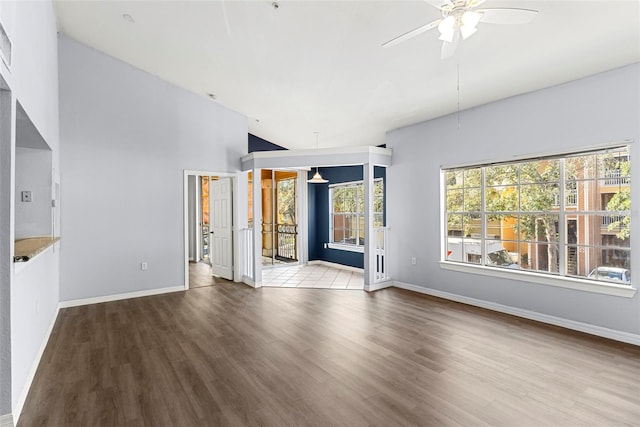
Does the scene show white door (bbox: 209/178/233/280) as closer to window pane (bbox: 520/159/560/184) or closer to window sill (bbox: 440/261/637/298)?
window sill (bbox: 440/261/637/298)

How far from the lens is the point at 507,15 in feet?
6.86

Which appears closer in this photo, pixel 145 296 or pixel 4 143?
pixel 4 143

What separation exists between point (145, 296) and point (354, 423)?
14.1ft

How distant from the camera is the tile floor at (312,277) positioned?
5.75 m

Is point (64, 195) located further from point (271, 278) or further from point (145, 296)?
point (271, 278)

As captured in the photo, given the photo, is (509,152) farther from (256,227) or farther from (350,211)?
(256,227)

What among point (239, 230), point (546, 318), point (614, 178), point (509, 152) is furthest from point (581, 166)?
point (239, 230)

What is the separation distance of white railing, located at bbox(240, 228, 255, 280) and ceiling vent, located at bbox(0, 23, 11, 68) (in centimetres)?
431

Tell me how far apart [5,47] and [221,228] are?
475 cm

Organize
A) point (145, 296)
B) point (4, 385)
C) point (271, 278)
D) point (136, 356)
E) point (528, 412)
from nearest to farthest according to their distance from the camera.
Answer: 1. point (4, 385)
2. point (528, 412)
3. point (136, 356)
4. point (145, 296)
5. point (271, 278)

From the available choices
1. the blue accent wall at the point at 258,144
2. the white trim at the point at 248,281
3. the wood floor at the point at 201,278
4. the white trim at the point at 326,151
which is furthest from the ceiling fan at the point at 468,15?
the blue accent wall at the point at 258,144

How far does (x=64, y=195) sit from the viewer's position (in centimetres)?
453

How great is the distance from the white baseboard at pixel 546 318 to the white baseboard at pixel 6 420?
4.78 meters

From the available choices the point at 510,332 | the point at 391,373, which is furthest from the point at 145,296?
the point at 510,332
